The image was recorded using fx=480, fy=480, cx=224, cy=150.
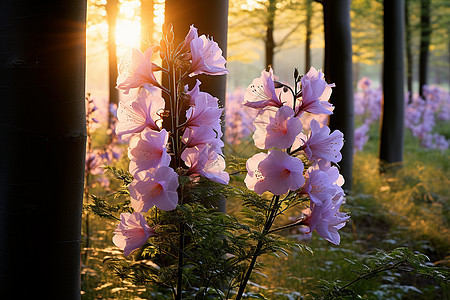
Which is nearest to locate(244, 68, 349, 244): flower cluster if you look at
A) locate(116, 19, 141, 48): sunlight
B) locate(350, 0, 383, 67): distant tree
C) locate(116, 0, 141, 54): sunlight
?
locate(116, 19, 141, 48): sunlight

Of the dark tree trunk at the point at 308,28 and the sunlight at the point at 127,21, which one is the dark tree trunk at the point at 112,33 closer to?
the sunlight at the point at 127,21

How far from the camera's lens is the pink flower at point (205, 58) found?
63.6 inches

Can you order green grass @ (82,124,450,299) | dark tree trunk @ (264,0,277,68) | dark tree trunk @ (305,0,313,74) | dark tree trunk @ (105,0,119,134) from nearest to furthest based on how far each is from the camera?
green grass @ (82,124,450,299) → dark tree trunk @ (105,0,119,134) → dark tree trunk @ (264,0,277,68) → dark tree trunk @ (305,0,313,74)

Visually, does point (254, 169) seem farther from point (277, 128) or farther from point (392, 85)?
point (392, 85)

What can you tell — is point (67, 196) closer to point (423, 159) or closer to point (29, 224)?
point (29, 224)

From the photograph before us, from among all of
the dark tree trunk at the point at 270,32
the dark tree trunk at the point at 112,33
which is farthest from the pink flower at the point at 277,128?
the dark tree trunk at the point at 270,32

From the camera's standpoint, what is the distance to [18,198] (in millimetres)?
1653

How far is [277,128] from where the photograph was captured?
167cm

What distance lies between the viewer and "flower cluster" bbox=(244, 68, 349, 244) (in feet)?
5.35

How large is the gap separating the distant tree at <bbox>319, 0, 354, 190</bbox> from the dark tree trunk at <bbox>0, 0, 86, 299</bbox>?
4.16 meters

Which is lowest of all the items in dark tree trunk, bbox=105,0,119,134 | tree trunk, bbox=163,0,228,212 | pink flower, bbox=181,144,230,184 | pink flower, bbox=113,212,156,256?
pink flower, bbox=113,212,156,256

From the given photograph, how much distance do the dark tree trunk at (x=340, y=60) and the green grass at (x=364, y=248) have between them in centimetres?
101

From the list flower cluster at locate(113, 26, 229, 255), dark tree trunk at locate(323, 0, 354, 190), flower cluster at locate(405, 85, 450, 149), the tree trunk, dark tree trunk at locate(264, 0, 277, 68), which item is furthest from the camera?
dark tree trunk at locate(264, 0, 277, 68)

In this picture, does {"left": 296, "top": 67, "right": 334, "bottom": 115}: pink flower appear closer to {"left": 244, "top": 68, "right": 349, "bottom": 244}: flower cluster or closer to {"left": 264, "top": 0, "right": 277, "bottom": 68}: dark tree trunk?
{"left": 244, "top": 68, "right": 349, "bottom": 244}: flower cluster
